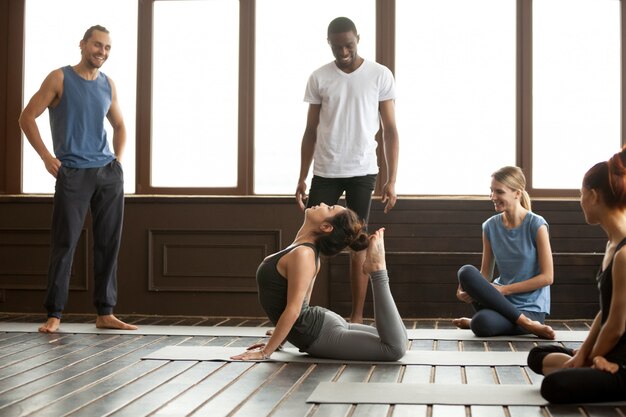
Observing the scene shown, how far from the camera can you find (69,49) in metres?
6.31

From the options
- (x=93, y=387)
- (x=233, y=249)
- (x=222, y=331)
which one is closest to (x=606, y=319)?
(x=93, y=387)

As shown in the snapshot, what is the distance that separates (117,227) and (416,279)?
72.4 inches

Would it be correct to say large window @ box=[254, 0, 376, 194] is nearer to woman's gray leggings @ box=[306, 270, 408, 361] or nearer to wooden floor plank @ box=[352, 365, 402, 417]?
woman's gray leggings @ box=[306, 270, 408, 361]

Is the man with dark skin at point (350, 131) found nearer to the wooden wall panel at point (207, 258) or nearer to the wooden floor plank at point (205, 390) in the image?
the wooden wall panel at point (207, 258)

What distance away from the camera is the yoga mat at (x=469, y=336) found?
435 centimetres

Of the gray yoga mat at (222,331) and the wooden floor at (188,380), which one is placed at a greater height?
the wooden floor at (188,380)

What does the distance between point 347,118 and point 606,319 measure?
→ 2297 mm

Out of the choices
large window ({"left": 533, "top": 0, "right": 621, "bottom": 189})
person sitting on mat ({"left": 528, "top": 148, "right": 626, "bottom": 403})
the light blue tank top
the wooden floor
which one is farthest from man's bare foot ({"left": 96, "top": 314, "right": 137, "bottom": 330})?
large window ({"left": 533, "top": 0, "right": 621, "bottom": 189})

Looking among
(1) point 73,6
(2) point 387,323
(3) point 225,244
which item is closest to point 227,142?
(3) point 225,244

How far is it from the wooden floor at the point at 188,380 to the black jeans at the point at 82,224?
41 cm

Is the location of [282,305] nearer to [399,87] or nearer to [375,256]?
[375,256]

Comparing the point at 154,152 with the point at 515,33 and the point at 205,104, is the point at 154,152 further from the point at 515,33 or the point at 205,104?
the point at 515,33

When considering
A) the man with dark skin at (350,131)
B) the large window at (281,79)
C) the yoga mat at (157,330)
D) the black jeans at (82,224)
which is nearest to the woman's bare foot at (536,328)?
the man with dark skin at (350,131)

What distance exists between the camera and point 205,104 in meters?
6.15
